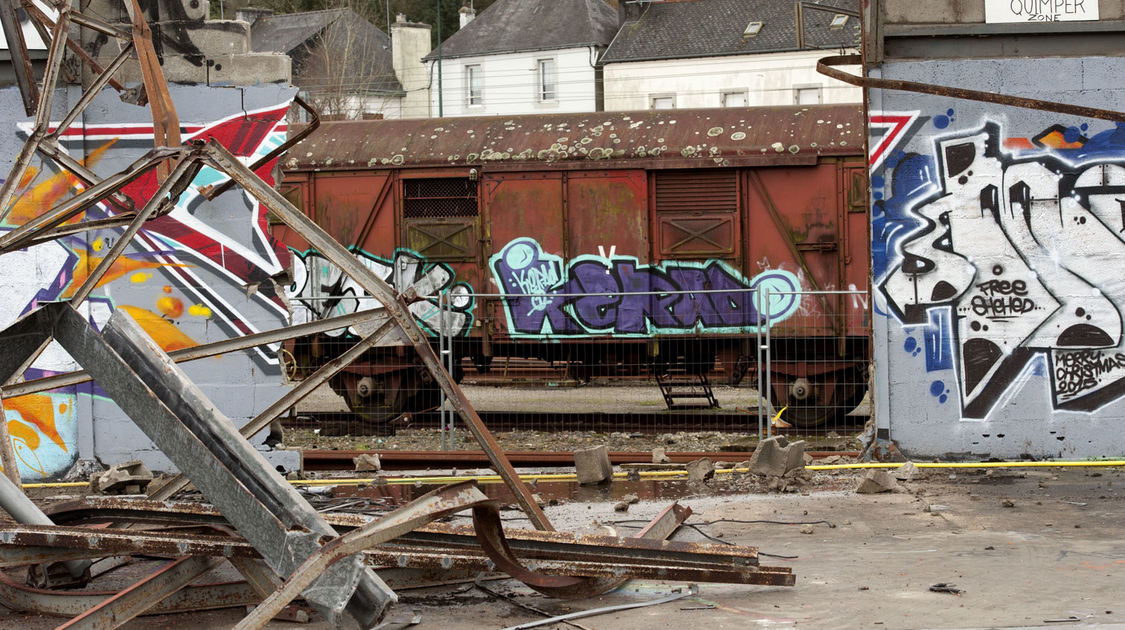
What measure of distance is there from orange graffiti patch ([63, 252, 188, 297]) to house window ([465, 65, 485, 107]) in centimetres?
4005

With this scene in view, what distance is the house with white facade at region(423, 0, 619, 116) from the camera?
46156mm

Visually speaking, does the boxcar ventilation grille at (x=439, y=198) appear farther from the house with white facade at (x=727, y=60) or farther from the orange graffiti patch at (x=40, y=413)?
the house with white facade at (x=727, y=60)

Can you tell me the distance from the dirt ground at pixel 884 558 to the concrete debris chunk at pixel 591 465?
163mm

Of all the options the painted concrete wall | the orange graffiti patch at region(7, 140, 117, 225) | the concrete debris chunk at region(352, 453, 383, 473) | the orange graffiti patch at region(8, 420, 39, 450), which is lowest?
the concrete debris chunk at region(352, 453, 383, 473)

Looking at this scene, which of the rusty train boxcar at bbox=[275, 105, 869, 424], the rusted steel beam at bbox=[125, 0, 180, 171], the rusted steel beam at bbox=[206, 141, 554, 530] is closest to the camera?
the rusted steel beam at bbox=[206, 141, 554, 530]

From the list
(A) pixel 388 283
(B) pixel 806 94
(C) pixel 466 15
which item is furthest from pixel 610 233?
(C) pixel 466 15

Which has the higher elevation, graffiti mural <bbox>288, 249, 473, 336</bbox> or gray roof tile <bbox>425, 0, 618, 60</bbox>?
gray roof tile <bbox>425, 0, 618, 60</bbox>

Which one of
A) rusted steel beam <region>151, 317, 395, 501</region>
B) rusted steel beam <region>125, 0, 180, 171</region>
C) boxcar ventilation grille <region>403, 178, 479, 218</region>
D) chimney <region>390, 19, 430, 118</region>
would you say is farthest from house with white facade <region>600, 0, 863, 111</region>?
rusted steel beam <region>151, 317, 395, 501</region>

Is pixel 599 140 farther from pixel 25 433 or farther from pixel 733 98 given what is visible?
pixel 733 98

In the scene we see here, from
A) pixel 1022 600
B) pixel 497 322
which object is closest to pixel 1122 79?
pixel 1022 600

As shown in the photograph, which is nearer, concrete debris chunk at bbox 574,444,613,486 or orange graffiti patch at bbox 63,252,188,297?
concrete debris chunk at bbox 574,444,613,486

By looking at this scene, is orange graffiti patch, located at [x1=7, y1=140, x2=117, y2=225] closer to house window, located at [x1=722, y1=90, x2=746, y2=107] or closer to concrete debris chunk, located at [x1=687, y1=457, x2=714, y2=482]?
concrete debris chunk, located at [x1=687, y1=457, x2=714, y2=482]

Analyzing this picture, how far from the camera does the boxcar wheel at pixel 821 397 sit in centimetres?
1394

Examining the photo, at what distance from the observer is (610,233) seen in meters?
15.2
